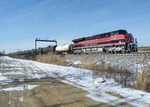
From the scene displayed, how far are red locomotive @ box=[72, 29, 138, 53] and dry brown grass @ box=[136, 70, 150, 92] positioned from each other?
27017mm

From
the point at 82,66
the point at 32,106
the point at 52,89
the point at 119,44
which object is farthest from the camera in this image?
the point at 119,44

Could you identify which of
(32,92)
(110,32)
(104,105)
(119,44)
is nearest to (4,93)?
(32,92)

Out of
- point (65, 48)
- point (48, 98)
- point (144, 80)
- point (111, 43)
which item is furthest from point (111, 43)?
point (48, 98)

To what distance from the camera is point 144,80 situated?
367 inches

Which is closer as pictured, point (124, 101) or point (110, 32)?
point (124, 101)

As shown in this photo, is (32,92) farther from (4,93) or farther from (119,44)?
(119,44)

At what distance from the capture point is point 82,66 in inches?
749

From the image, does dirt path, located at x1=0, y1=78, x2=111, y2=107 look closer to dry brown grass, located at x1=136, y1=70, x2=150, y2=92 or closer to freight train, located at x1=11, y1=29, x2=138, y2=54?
dry brown grass, located at x1=136, y1=70, x2=150, y2=92

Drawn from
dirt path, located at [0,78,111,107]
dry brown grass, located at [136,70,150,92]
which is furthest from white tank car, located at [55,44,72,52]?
dirt path, located at [0,78,111,107]

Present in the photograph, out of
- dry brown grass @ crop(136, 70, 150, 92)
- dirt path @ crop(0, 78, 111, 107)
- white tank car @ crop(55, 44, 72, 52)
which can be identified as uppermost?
white tank car @ crop(55, 44, 72, 52)

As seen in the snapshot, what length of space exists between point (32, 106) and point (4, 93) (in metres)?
2.36

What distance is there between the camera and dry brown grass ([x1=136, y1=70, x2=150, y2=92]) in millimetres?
9256

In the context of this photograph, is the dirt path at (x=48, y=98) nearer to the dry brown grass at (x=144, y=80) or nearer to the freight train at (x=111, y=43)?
the dry brown grass at (x=144, y=80)

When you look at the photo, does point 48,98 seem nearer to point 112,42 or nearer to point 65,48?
point 112,42
